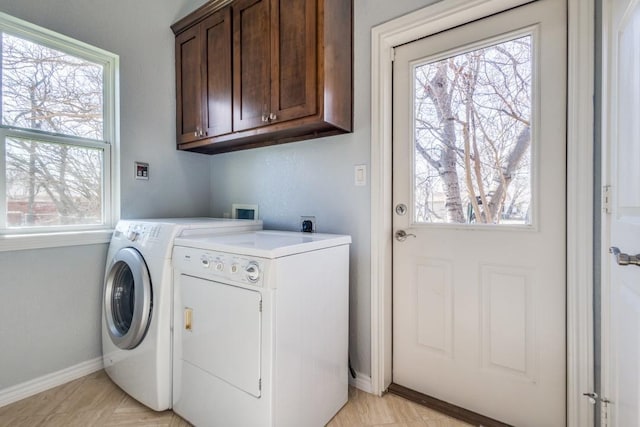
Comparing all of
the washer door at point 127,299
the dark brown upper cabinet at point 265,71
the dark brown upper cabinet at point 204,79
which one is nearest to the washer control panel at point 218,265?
the washer door at point 127,299

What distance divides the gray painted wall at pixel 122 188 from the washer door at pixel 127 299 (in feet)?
0.71

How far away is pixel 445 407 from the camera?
1.56 metres

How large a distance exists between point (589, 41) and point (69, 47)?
270cm

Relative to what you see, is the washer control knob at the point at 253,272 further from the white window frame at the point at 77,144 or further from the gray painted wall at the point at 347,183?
the white window frame at the point at 77,144

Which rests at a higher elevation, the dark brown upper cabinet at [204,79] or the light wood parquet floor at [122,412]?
the dark brown upper cabinet at [204,79]

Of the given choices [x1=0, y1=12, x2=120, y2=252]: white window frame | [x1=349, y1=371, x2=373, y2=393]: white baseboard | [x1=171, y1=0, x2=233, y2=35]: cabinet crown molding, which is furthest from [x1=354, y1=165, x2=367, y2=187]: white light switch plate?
[x1=0, y1=12, x2=120, y2=252]: white window frame

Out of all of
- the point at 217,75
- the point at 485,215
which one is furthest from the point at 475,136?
the point at 217,75

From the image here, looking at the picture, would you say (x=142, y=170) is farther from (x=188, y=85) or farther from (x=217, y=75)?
(x=217, y=75)

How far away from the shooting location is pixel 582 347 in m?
1.22

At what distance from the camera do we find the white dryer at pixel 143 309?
1.50 meters

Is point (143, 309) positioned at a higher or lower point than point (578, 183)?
lower

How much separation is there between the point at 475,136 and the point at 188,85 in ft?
6.42

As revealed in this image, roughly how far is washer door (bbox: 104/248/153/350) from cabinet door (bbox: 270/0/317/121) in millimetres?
1100

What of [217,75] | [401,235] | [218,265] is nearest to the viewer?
[218,265]
